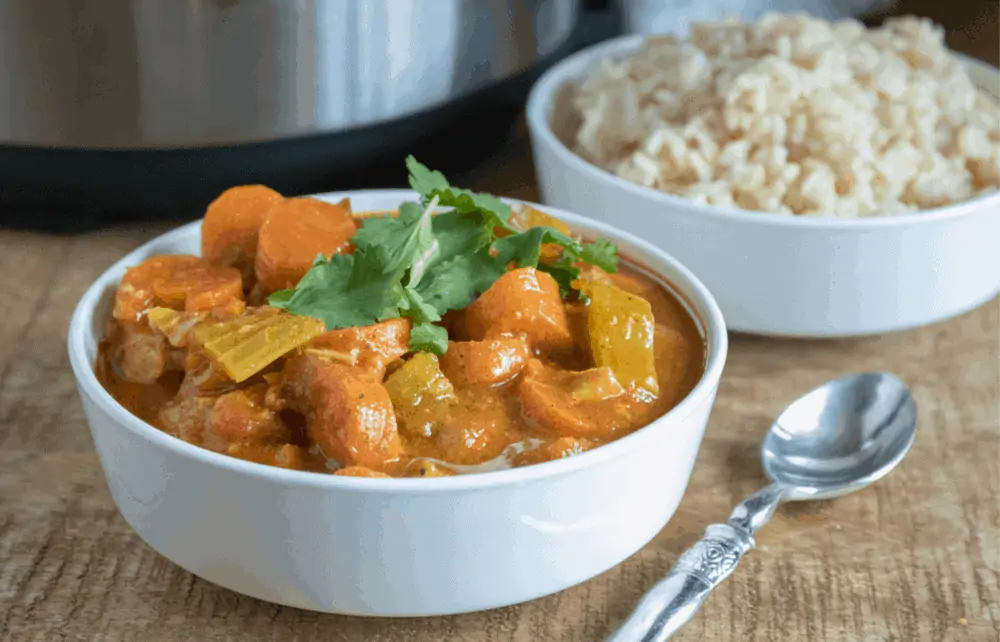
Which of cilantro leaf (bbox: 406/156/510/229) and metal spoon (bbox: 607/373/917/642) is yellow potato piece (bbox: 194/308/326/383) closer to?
cilantro leaf (bbox: 406/156/510/229)

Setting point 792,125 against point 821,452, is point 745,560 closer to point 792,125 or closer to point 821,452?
point 821,452

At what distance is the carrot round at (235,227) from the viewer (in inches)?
58.6

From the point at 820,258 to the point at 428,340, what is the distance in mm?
712

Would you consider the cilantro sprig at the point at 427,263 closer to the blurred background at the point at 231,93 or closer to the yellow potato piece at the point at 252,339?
the yellow potato piece at the point at 252,339

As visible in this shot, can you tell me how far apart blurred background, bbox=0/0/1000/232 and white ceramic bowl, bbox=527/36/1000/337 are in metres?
0.34

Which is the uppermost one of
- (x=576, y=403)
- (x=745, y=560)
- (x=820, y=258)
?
(x=576, y=403)

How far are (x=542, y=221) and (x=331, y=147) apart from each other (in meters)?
0.56

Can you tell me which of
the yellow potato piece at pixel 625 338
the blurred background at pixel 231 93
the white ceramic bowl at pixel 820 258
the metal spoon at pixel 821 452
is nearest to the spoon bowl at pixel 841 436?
the metal spoon at pixel 821 452

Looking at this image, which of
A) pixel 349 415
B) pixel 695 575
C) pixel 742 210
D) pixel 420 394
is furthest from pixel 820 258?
pixel 349 415

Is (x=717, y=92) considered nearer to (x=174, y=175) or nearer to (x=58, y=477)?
(x=174, y=175)

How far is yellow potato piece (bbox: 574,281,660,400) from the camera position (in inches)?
52.5

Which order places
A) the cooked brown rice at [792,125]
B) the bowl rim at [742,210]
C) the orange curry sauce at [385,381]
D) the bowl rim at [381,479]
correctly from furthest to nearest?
the cooked brown rice at [792,125], the bowl rim at [742,210], the orange curry sauce at [385,381], the bowl rim at [381,479]

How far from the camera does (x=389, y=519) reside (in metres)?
1.13

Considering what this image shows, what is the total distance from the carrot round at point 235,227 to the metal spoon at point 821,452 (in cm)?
63
